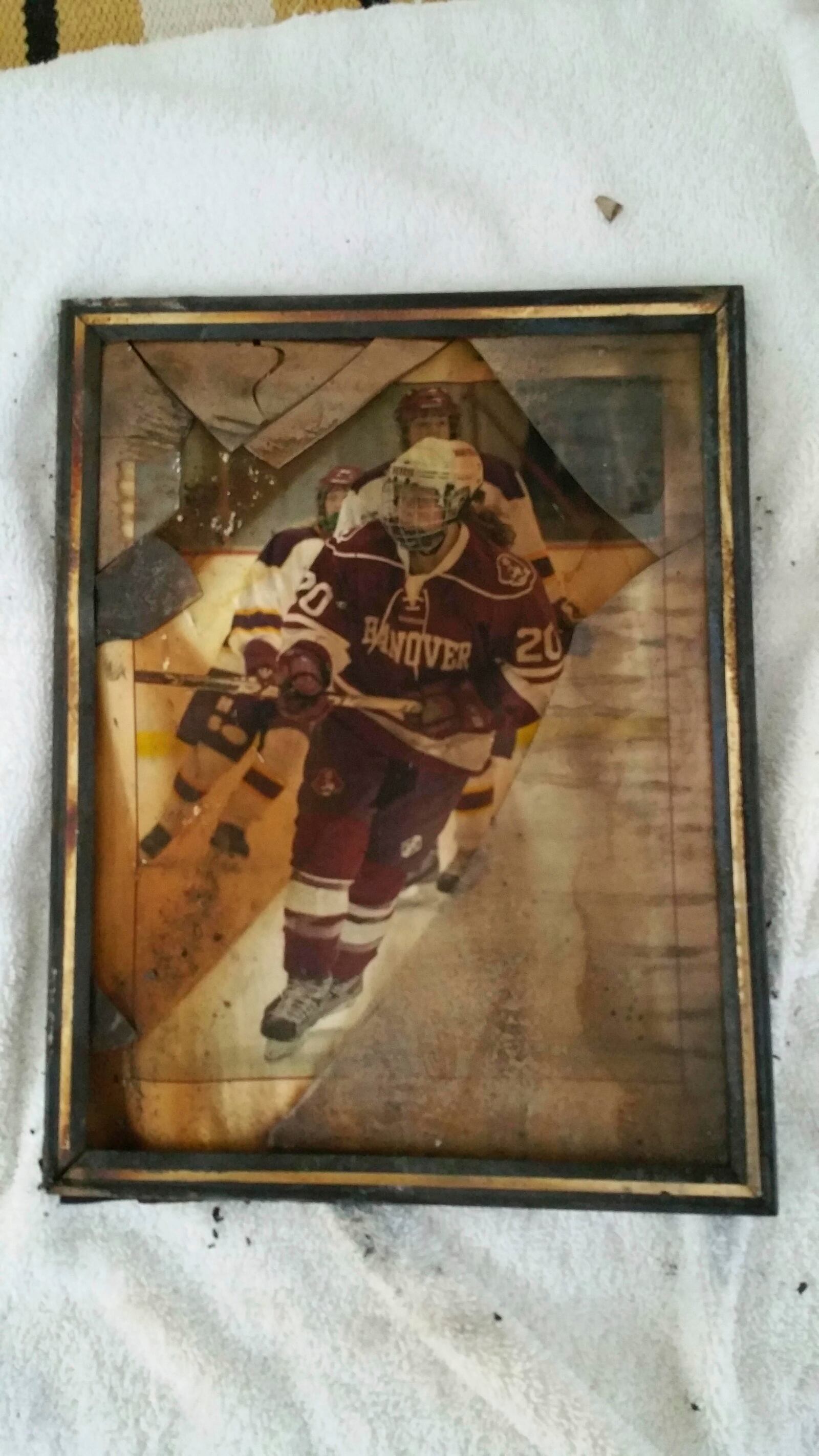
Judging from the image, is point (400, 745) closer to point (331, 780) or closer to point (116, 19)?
point (331, 780)

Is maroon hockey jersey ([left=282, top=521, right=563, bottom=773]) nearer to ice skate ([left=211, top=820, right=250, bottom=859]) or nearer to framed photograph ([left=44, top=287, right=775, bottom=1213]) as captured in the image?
framed photograph ([left=44, top=287, right=775, bottom=1213])

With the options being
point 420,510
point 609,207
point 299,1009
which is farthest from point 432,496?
point 299,1009

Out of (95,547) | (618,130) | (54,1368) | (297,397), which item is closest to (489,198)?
(618,130)

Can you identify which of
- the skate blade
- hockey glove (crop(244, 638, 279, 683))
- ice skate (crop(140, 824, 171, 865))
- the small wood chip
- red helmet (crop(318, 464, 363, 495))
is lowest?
the skate blade

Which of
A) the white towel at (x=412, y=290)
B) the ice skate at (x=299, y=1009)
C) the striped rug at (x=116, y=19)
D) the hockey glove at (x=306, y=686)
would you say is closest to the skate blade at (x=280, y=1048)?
the ice skate at (x=299, y=1009)

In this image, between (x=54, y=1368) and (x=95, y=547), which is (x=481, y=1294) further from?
(x=95, y=547)

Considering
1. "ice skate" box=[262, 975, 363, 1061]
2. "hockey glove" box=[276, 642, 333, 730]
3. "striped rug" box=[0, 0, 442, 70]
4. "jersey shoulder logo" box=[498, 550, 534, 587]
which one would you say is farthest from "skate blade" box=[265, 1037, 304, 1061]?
"striped rug" box=[0, 0, 442, 70]

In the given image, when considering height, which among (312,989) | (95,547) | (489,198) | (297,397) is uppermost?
(489,198)
